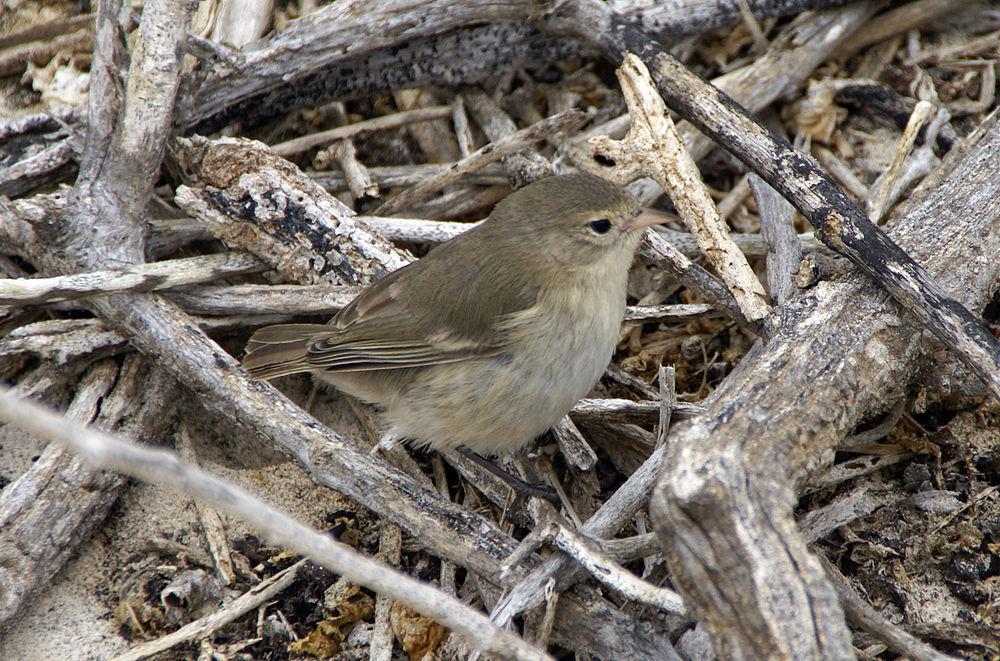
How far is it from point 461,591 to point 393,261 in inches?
62.5

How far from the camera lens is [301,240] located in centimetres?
469

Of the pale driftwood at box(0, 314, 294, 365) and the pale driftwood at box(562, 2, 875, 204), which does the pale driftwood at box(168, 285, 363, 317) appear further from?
the pale driftwood at box(562, 2, 875, 204)

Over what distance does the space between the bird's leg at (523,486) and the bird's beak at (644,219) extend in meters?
→ 1.20

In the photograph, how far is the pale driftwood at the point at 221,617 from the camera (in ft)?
12.4

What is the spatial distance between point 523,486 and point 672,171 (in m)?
1.56

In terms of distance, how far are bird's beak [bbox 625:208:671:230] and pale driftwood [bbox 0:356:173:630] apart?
2.25 metres

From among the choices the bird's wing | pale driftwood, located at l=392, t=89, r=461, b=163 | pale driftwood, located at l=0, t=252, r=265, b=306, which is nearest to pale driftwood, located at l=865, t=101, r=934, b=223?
the bird's wing

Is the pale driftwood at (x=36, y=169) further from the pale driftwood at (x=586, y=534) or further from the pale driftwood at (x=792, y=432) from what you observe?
the pale driftwood at (x=792, y=432)

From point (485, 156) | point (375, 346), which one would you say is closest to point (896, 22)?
point (485, 156)

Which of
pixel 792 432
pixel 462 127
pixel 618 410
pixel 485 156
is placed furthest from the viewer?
pixel 462 127

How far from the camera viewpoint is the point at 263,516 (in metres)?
2.29

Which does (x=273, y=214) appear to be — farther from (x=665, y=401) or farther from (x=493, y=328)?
(x=665, y=401)

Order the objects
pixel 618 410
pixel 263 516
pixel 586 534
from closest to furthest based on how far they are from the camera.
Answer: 1. pixel 263 516
2. pixel 586 534
3. pixel 618 410

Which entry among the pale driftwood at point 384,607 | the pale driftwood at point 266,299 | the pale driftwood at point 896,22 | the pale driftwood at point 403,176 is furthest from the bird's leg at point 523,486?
the pale driftwood at point 896,22
